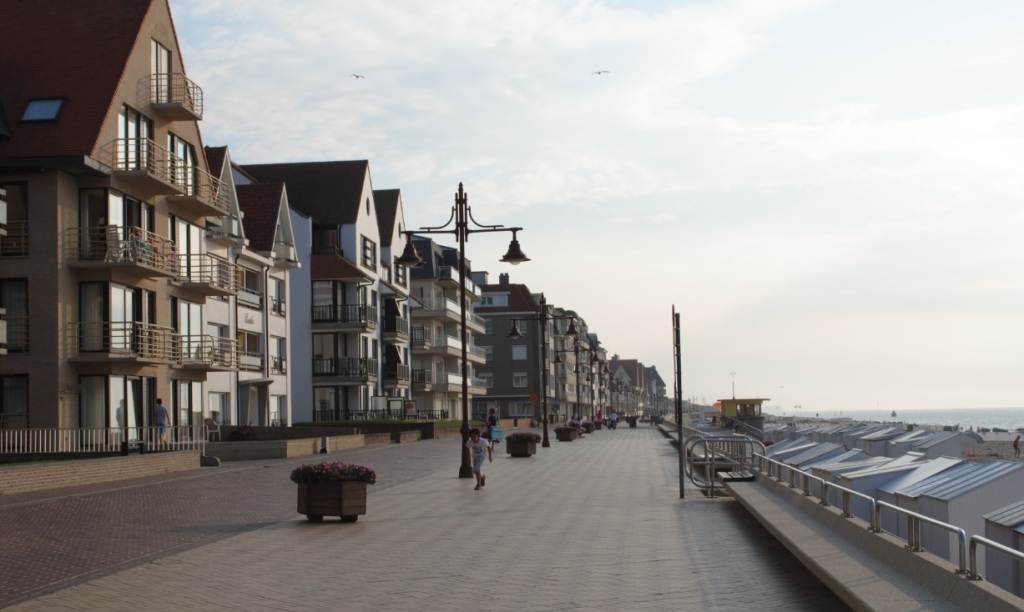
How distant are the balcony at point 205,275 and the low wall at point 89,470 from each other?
7.54 meters

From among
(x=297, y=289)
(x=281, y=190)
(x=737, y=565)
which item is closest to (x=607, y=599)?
(x=737, y=565)

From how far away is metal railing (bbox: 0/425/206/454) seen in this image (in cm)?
2792

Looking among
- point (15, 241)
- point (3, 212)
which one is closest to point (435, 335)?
point (15, 241)

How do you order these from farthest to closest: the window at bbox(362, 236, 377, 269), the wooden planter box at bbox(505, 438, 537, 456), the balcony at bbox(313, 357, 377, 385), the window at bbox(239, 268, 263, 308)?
the window at bbox(362, 236, 377, 269), the balcony at bbox(313, 357, 377, 385), the window at bbox(239, 268, 263, 308), the wooden planter box at bbox(505, 438, 537, 456)

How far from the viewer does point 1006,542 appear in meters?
11.6

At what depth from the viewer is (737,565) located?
38.7 ft

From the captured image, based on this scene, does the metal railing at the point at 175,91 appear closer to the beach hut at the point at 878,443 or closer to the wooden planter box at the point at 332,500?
the wooden planter box at the point at 332,500

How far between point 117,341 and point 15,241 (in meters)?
3.73

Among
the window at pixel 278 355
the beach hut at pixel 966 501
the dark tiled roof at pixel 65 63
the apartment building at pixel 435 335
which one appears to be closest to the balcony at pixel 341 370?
the window at pixel 278 355

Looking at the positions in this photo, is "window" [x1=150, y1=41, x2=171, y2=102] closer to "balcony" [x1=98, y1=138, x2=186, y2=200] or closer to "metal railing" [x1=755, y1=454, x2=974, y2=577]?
"balcony" [x1=98, y1=138, x2=186, y2=200]

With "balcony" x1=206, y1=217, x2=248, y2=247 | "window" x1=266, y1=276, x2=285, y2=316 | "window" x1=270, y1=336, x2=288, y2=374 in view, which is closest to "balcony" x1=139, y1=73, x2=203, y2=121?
"balcony" x1=206, y1=217, x2=248, y2=247

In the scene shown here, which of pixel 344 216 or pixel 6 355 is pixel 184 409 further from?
pixel 344 216

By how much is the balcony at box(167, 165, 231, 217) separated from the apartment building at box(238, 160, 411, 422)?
19.4m

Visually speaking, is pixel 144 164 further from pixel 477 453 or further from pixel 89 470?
pixel 477 453
